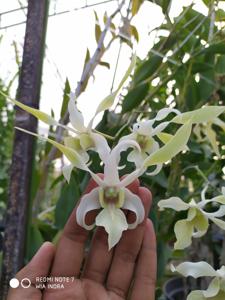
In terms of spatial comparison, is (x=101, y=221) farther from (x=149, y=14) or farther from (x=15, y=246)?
(x=149, y=14)

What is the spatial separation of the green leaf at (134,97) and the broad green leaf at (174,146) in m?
0.28

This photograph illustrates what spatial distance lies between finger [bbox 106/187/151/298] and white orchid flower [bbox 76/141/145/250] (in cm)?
8

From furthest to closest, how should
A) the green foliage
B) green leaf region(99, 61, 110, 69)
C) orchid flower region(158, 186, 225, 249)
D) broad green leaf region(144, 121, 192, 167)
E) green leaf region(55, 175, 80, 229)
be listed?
the green foliage → green leaf region(99, 61, 110, 69) → green leaf region(55, 175, 80, 229) → orchid flower region(158, 186, 225, 249) → broad green leaf region(144, 121, 192, 167)

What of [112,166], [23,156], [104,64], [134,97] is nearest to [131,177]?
[112,166]

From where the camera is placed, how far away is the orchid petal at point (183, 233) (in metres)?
0.44

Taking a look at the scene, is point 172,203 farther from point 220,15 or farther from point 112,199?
point 220,15

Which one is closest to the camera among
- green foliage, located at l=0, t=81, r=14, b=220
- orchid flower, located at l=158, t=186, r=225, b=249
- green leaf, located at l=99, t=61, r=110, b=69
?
orchid flower, located at l=158, t=186, r=225, b=249

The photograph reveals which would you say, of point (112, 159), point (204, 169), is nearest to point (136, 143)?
point (112, 159)

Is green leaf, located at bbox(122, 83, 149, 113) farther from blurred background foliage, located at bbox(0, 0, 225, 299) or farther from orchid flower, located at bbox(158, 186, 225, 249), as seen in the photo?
orchid flower, located at bbox(158, 186, 225, 249)

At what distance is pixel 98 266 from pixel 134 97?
0.26 meters

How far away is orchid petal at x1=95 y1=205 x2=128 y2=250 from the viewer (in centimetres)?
37

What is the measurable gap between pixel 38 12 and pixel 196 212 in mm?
286

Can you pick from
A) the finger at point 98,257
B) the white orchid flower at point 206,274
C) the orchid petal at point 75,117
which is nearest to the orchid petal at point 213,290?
the white orchid flower at point 206,274

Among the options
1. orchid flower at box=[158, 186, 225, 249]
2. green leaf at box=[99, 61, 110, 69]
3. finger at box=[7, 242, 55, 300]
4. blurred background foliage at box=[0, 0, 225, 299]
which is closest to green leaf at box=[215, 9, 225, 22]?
blurred background foliage at box=[0, 0, 225, 299]
